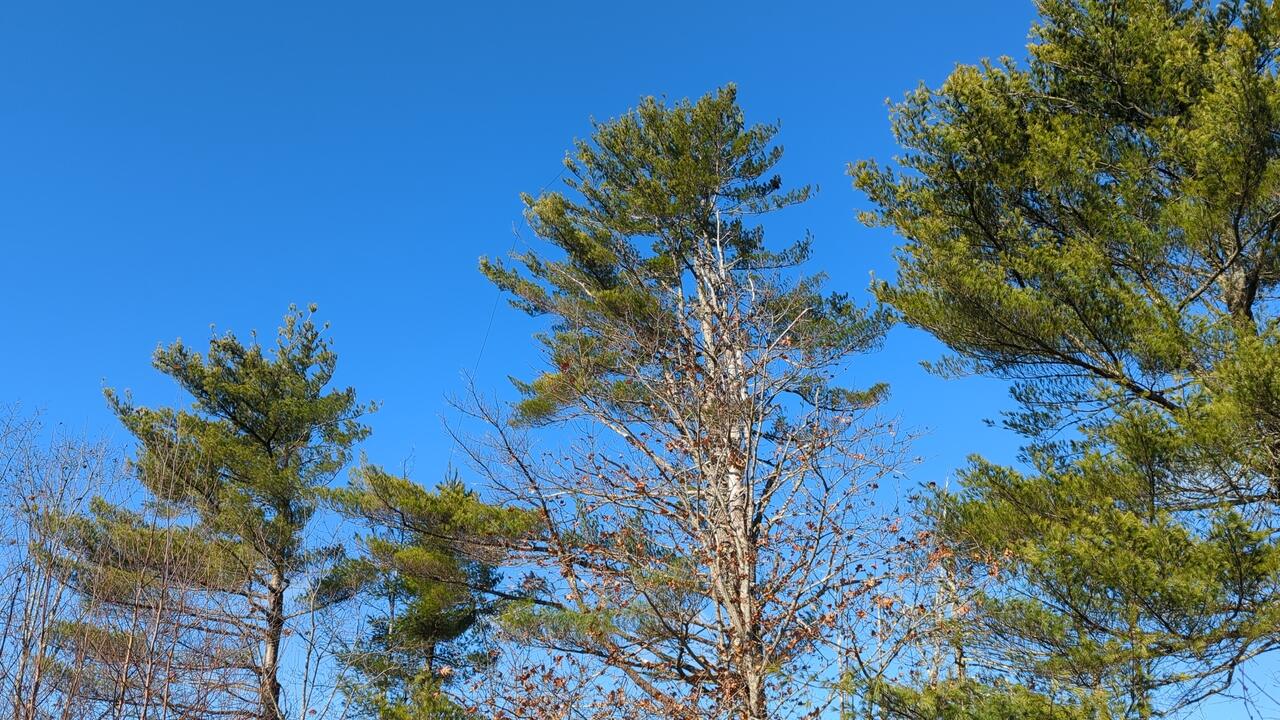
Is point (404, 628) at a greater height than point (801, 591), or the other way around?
point (404, 628)

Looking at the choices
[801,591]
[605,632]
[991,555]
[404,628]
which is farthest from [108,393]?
[991,555]

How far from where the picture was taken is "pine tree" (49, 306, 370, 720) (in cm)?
794

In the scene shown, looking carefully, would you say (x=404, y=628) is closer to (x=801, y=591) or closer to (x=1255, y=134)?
(x=801, y=591)

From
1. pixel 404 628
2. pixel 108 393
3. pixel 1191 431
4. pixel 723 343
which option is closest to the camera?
pixel 1191 431

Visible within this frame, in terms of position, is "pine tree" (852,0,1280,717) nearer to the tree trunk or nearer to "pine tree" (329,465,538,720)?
"pine tree" (329,465,538,720)

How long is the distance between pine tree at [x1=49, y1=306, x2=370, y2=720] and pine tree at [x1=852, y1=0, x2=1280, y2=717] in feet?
20.6

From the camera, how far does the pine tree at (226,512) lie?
26.1 feet

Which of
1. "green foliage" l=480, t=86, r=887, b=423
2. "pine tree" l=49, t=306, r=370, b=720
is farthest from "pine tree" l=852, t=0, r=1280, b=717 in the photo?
"pine tree" l=49, t=306, r=370, b=720

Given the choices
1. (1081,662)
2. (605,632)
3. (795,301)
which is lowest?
(1081,662)

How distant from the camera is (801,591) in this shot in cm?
660

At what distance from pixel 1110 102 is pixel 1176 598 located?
4.71 m

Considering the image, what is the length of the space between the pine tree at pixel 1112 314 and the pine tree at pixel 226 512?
6276mm

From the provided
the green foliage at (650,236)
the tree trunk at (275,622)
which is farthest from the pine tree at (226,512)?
the green foliage at (650,236)

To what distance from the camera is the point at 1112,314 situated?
680 cm
